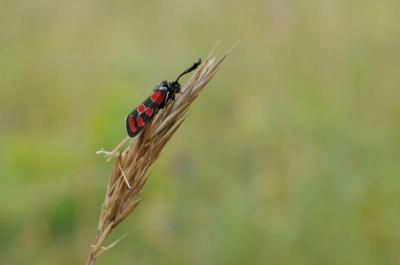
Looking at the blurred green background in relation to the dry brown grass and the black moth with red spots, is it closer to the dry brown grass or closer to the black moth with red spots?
the black moth with red spots

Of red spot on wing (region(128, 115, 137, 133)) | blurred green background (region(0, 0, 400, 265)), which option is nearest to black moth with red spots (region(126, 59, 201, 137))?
red spot on wing (region(128, 115, 137, 133))

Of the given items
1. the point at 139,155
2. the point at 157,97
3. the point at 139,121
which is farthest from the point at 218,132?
the point at 139,155

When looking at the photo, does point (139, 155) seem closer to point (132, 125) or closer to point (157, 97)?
point (132, 125)

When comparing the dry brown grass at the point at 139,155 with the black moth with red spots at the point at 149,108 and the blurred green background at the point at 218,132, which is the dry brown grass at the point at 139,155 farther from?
the blurred green background at the point at 218,132

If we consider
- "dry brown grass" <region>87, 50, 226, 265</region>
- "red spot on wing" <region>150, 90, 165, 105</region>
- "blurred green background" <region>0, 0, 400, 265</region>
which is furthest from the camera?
"blurred green background" <region>0, 0, 400, 265</region>

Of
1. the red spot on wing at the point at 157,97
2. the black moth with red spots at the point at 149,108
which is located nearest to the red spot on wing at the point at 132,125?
the black moth with red spots at the point at 149,108

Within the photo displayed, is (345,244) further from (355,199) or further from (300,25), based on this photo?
(300,25)
